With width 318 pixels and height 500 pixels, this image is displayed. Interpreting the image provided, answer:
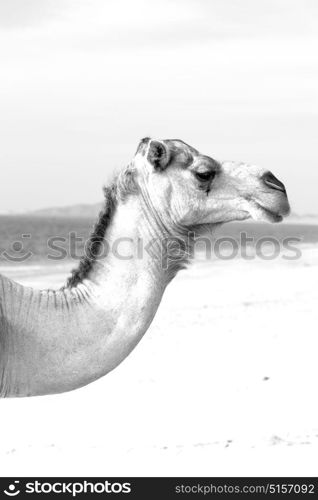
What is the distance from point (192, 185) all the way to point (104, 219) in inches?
20.3

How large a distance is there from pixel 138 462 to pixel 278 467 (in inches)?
53.3

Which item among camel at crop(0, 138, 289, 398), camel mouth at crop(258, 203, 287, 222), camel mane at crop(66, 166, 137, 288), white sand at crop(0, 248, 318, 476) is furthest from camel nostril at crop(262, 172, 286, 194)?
white sand at crop(0, 248, 318, 476)

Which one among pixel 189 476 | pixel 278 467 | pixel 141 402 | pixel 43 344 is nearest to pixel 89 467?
pixel 189 476

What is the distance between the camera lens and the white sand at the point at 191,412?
8.56 m

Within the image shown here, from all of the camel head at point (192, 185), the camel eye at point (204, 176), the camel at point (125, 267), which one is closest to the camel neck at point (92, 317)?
the camel at point (125, 267)

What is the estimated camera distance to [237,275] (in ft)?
93.5

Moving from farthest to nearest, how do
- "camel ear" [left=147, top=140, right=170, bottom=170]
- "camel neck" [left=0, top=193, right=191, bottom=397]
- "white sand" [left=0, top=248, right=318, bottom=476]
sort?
"white sand" [left=0, top=248, right=318, bottom=476]
"camel ear" [left=147, top=140, right=170, bottom=170]
"camel neck" [left=0, top=193, right=191, bottom=397]

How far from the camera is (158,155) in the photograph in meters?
4.91

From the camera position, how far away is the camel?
15.8 ft

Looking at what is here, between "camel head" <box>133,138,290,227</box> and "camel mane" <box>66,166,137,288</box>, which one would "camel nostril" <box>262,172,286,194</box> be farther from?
"camel mane" <box>66,166,137,288</box>

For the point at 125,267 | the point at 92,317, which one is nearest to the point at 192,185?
the point at 125,267

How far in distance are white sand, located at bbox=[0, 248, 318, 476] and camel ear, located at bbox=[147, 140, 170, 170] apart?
4013 millimetres

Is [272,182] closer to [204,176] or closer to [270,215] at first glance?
[270,215]

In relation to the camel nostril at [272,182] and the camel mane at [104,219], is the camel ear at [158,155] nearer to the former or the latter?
the camel mane at [104,219]
